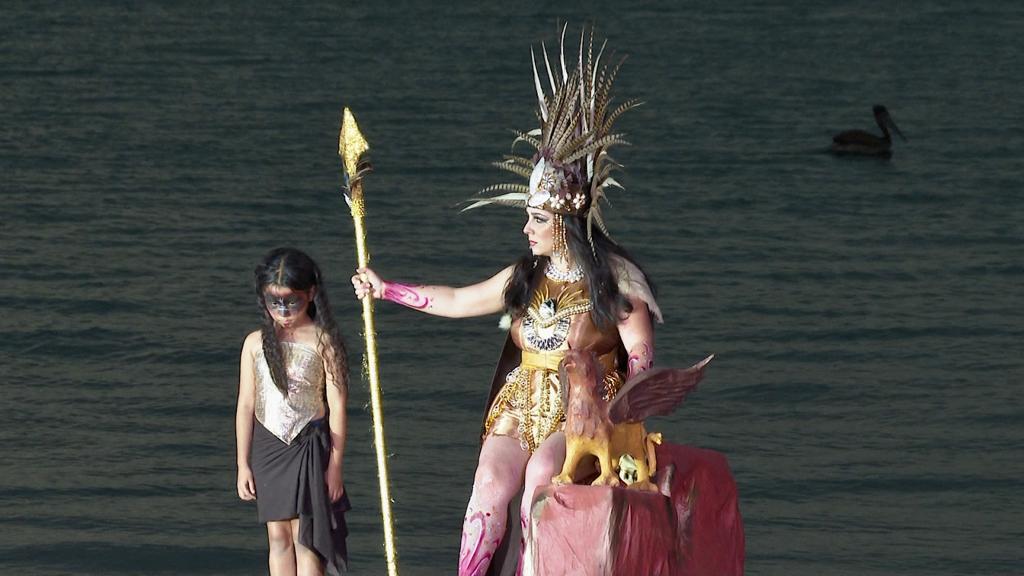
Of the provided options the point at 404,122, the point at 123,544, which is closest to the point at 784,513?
the point at 123,544

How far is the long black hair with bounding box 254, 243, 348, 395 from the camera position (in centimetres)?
741

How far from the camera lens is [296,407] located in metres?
7.51

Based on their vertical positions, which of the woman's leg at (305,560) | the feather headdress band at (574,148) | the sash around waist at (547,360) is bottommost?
the woman's leg at (305,560)

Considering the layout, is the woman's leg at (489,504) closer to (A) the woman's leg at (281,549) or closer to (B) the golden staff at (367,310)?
(B) the golden staff at (367,310)

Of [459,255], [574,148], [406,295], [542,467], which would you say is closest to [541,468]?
[542,467]

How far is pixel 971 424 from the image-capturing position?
11.5 meters

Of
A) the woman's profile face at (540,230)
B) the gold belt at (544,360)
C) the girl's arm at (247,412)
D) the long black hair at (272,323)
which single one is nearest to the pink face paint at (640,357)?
the gold belt at (544,360)

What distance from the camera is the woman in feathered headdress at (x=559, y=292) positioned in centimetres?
722

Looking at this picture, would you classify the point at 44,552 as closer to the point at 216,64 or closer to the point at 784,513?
the point at 784,513

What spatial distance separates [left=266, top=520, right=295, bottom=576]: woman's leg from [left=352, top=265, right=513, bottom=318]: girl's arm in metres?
0.90

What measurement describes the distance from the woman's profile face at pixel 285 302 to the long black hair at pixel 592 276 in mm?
711

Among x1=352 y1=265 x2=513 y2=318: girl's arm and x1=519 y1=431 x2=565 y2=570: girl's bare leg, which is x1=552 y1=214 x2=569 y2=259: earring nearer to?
x1=352 y1=265 x2=513 y2=318: girl's arm

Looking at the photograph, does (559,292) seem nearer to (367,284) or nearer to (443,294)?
(443,294)

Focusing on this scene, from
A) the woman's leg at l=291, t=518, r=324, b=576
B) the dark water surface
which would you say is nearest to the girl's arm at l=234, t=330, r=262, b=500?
the woman's leg at l=291, t=518, r=324, b=576
